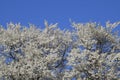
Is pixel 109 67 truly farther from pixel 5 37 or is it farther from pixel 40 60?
pixel 5 37

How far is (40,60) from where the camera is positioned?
34469 mm

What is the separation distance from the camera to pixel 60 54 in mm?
37312

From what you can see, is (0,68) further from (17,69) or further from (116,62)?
(116,62)

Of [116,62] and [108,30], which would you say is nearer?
[116,62]

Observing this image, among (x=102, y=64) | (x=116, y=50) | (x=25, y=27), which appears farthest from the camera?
(x=25, y=27)

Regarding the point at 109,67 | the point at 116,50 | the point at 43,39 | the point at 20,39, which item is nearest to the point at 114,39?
the point at 116,50

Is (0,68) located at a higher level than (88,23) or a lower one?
lower

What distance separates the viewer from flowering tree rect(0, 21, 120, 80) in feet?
108

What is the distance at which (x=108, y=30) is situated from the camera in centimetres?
3619

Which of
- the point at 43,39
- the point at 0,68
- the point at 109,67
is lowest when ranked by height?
the point at 109,67

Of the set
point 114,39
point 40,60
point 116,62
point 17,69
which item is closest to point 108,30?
point 114,39

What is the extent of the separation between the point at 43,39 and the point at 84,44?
467 cm

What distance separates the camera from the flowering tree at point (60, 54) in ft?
108

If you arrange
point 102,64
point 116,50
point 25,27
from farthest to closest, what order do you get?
point 25,27 < point 116,50 < point 102,64
